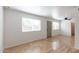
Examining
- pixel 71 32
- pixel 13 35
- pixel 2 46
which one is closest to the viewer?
pixel 2 46

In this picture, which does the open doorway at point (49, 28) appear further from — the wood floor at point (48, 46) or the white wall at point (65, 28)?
the white wall at point (65, 28)

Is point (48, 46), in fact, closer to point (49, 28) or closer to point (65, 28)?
point (49, 28)

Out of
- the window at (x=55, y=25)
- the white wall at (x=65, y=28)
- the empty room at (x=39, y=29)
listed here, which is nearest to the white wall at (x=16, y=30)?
the empty room at (x=39, y=29)

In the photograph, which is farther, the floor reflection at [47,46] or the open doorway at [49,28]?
the open doorway at [49,28]

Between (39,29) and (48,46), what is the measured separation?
0.38m

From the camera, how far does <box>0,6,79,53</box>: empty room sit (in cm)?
167

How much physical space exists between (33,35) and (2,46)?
23.6 inches

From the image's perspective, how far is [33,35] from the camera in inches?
72.6

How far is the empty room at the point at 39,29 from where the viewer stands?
1.67 metres

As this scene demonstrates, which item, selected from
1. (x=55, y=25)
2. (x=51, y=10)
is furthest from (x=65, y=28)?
(x=51, y=10)

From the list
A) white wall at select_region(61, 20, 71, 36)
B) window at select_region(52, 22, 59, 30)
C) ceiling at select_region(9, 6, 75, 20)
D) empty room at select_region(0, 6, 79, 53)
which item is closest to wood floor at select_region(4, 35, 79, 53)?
empty room at select_region(0, 6, 79, 53)
